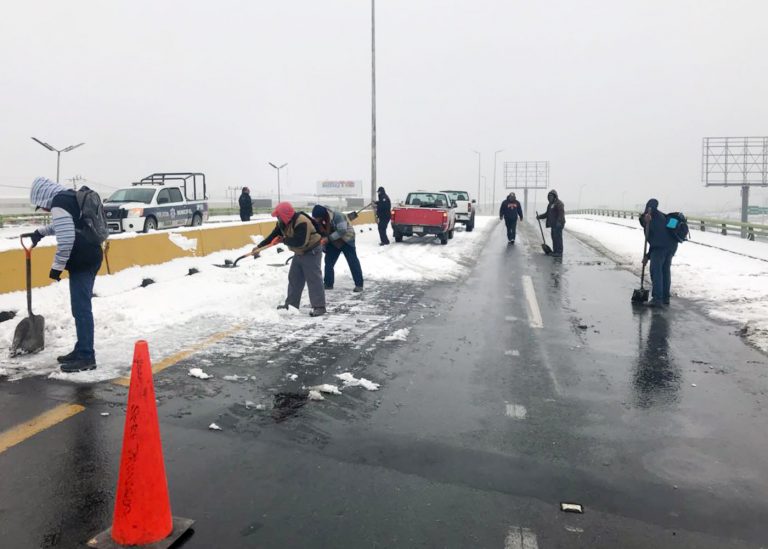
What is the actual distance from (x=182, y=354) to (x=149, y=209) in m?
15.5

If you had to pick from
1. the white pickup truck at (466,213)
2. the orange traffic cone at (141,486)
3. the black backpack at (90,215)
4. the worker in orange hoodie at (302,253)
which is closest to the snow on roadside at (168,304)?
the worker in orange hoodie at (302,253)

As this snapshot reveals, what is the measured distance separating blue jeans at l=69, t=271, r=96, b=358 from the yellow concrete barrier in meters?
4.14

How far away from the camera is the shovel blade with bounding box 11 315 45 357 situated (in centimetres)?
605

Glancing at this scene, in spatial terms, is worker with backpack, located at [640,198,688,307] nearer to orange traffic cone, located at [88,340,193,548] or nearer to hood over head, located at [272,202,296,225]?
hood over head, located at [272,202,296,225]

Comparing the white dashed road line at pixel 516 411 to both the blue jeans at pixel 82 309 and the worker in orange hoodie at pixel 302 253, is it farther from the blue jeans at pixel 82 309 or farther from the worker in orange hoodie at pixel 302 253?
the worker in orange hoodie at pixel 302 253

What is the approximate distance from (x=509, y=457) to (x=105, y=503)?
8.06 feet

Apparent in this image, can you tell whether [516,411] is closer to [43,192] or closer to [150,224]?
[43,192]

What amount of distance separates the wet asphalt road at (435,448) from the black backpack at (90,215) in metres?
1.39

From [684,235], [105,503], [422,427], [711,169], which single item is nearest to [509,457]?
[422,427]

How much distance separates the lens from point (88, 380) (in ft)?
17.5

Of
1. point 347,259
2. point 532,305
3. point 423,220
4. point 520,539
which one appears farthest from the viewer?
point 423,220

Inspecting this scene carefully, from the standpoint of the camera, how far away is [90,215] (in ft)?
18.6

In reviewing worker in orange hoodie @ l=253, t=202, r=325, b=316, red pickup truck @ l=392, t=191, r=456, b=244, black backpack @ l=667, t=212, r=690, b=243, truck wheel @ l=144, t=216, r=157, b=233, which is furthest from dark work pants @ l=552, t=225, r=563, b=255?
truck wheel @ l=144, t=216, r=157, b=233

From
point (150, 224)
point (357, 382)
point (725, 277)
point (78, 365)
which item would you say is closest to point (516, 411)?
point (357, 382)
